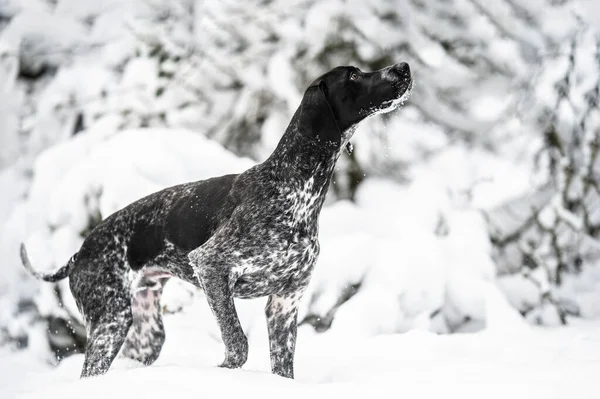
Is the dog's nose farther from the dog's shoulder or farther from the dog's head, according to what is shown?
the dog's shoulder

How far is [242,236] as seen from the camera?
384cm

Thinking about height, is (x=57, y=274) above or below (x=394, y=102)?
below

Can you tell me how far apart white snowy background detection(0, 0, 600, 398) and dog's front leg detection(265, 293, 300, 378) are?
120 cm

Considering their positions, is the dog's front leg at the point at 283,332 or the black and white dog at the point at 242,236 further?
the dog's front leg at the point at 283,332

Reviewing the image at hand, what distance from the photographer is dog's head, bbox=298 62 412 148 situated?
373cm

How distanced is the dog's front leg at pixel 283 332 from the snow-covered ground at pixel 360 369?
21cm

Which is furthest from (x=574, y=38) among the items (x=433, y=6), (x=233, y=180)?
(x=233, y=180)

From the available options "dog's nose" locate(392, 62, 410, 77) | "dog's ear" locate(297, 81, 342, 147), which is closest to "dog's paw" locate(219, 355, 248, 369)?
"dog's ear" locate(297, 81, 342, 147)

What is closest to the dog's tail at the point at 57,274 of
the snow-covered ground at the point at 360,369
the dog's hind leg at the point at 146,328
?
the dog's hind leg at the point at 146,328

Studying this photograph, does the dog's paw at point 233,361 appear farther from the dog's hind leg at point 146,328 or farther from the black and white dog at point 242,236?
the dog's hind leg at point 146,328

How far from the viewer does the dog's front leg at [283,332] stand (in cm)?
410

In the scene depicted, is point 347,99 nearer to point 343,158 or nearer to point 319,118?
point 319,118

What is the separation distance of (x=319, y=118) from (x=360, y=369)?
1.66m

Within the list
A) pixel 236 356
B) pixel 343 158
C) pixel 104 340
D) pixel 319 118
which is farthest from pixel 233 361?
pixel 343 158
